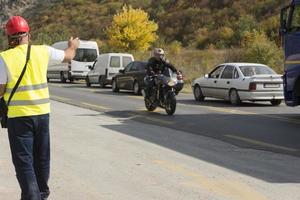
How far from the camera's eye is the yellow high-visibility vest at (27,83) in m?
5.40

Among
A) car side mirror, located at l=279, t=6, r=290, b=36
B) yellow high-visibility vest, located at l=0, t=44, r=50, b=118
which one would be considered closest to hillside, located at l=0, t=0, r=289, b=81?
car side mirror, located at l=279, t=6, r=290, b=36

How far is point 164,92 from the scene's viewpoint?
16828 millimetres

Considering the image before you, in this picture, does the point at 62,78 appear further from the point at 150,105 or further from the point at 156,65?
the point at 156,65

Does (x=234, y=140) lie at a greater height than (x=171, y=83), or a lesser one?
lesser

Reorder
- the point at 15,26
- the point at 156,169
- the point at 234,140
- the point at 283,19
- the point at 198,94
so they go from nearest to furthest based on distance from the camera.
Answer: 1. the point at 15,26
2. the point at 156,169
3. the point at 234,140
4. the point at 283,19
5. the point at 198,94

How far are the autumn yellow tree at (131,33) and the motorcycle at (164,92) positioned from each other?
46.6 m

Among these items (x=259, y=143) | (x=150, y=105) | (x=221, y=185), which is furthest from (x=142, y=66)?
(x=221, y=185)

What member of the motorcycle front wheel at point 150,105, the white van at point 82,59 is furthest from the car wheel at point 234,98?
the white van at point 82,59

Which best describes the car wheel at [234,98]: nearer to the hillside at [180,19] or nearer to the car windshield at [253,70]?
the car windshield at [253,70]

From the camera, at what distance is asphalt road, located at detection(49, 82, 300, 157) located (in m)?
11.4

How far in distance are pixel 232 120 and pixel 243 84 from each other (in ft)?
15.8

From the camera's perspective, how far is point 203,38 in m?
68.6

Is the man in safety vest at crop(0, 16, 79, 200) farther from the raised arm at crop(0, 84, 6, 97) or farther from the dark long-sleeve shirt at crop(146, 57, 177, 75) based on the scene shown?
the dark long-sleeve shirt at crop(146, 57, 177, 75)

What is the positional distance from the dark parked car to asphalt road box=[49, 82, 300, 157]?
13.9 ft
